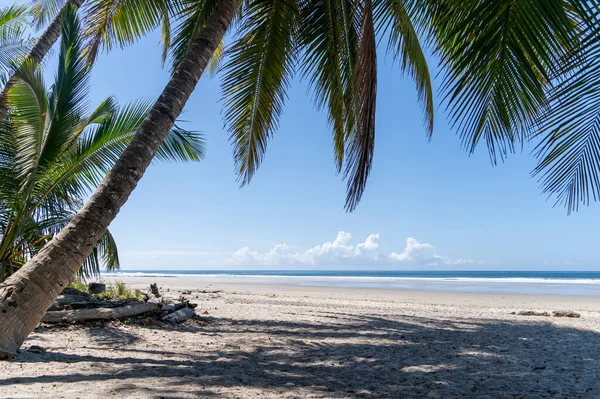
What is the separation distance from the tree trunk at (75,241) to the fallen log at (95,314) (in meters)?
3.03

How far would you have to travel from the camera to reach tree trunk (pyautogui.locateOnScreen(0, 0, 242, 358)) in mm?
3080

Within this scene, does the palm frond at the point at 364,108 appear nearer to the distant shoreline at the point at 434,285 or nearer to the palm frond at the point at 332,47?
the palm frond at the point at 332,47

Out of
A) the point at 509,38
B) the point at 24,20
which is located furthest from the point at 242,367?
the point at 24,20

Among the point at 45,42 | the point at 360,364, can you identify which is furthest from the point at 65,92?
the point at 360,364

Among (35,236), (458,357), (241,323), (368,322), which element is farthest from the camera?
(368,322)

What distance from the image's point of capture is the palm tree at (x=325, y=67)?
3.09m

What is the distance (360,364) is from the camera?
481cm

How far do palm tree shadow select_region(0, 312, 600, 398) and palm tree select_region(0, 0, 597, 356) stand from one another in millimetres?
1272

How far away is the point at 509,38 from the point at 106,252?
312 inches

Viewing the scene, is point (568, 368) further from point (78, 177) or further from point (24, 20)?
point (24, 20)

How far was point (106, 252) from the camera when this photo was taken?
27.9 feet

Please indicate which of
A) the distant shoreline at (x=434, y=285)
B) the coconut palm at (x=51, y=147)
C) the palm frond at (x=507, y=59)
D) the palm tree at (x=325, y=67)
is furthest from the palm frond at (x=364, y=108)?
the distant shoreline at (x=434, y=285)

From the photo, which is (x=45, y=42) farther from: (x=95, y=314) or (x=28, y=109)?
(x=95, y=314)

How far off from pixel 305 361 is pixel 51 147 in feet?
14.4
